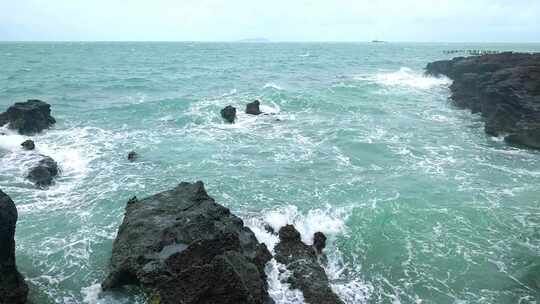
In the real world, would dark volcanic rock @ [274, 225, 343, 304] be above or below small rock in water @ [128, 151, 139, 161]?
below

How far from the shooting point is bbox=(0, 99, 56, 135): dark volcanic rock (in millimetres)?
30750

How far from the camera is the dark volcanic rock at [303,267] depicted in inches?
507

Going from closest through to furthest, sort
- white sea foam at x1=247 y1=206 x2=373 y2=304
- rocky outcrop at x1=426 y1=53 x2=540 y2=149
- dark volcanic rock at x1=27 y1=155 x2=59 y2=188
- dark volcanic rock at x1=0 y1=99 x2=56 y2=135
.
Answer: white sea foam at x1=247 y1=206 x2=373 y2=304 < dark volcanic rock at x1=27 y1=155 x2=59 y2=188 < rocky outcrop at x1=426 y1=53 x2=540 y2=149 < dark volcanic rock at x1=0 y1=99 x2=56 y2=135

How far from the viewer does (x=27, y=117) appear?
3138 centimetres

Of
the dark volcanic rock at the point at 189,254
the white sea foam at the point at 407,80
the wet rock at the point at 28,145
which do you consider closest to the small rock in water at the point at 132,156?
the wet rock at the point at 28,145

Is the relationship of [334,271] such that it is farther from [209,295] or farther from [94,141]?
[94,141]

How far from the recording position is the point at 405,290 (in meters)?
13.9

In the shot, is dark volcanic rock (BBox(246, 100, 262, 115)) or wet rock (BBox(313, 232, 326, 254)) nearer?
wet rock (BBox(313, 232, 326, 254))

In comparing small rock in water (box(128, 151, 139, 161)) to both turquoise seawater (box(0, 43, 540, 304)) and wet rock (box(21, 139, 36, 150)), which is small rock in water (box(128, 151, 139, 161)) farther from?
wet rock (box(21, 139, 36, 150))

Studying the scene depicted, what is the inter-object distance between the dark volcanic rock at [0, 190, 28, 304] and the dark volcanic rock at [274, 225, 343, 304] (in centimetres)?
799

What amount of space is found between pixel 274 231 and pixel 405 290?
559cm

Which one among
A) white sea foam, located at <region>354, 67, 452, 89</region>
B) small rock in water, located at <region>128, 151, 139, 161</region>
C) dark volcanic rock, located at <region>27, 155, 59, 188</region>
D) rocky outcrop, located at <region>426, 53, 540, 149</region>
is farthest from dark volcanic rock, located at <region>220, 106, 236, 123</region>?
white sea foam, located at <region>354, 67, 452, 89</region>

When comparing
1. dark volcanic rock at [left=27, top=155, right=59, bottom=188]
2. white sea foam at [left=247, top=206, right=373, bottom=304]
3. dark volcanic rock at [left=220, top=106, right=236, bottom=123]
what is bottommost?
white sea foam at [left=247, top=206, right=373, bottom=304]

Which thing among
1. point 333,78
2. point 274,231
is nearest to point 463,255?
point 274,231
